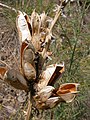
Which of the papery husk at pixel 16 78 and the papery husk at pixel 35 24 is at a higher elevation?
the papery husk at pixel 35 24

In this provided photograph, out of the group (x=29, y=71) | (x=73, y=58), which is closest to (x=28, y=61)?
(x=29, y=71)

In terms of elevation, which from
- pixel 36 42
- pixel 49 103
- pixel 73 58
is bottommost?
pixel 73 58

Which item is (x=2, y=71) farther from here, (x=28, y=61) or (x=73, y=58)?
(x=73, y=58)

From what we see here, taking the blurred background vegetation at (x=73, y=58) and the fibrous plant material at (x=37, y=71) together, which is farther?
the blurred background vegetation at (x=73, y=58)

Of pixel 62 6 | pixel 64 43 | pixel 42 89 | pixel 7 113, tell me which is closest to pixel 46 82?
pixel 42 89

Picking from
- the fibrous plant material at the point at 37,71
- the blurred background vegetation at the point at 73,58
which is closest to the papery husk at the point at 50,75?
the fibrous plant material at the point at 37,71

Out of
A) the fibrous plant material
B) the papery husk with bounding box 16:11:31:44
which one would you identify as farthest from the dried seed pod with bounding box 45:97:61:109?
the papery husk with bounding box 16:11:31:44

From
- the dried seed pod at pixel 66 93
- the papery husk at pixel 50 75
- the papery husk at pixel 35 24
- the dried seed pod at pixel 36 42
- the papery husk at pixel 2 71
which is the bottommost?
the dried seed pod at pixel 66 93

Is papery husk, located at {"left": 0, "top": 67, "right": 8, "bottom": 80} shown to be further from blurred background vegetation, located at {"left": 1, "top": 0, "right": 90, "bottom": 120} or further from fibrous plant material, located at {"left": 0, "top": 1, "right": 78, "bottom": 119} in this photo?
blurred background vegetation, located at {"left": 1, "top": 0, "right": 90, "bottom": 120}

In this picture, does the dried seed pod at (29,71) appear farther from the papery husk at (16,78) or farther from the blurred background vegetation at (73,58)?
the blurred background vegetation at (73,58)
